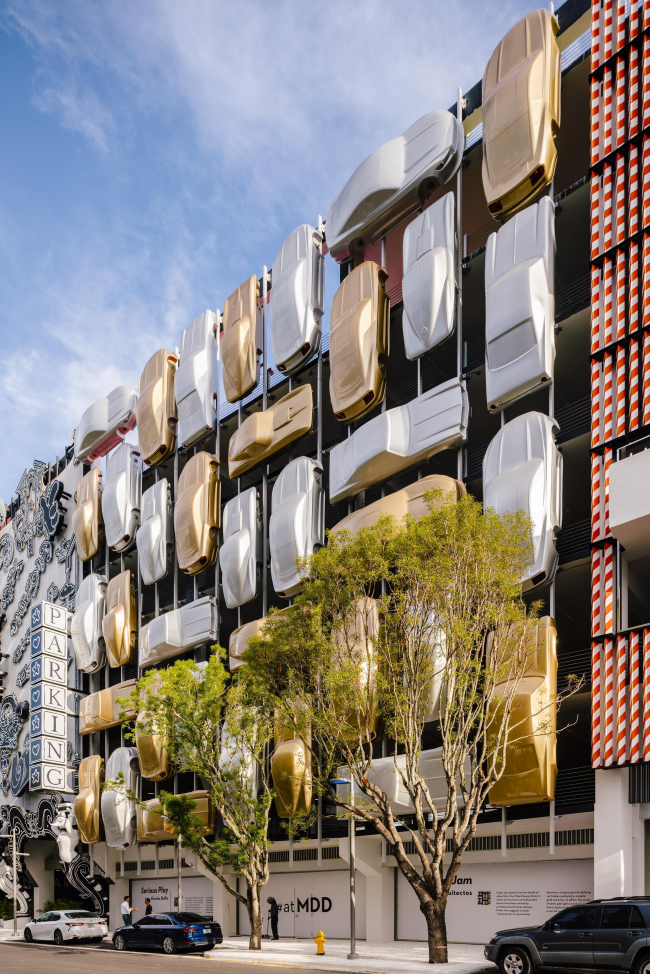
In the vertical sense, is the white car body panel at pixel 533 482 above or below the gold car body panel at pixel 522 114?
below

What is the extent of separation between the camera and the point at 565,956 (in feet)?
63.4

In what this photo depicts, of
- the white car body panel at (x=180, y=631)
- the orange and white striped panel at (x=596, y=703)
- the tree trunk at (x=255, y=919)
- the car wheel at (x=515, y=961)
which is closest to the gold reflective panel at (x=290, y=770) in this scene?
the tree trunk at (x=255, y=919)

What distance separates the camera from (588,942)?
19.0 meters

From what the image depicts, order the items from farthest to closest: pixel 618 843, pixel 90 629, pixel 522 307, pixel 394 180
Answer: pixel 90 629, pixel 394 180, pixel 522 307, pixel 618 843

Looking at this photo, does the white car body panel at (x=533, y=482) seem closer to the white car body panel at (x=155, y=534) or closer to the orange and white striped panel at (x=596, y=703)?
the orange and white striped panel at (x=596, y=703)

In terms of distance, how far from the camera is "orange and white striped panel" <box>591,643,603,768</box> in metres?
25.1

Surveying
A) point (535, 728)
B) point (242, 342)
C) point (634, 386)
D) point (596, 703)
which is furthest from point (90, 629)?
point (634, 386)

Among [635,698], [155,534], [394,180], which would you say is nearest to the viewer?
[635,698]

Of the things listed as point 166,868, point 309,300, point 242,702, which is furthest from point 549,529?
point 166,868

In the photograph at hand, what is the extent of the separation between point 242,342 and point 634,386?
2140 centimetres

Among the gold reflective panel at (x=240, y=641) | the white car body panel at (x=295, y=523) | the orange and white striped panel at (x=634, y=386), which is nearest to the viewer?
the orange and white striped panel at (x=634, y=386)

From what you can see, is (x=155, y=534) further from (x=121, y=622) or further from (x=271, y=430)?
(x=271, y=430)

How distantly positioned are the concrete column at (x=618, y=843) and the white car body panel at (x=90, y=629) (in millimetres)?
33751

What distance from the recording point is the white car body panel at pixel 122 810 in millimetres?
47312
